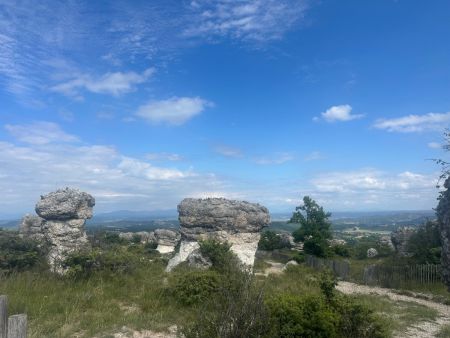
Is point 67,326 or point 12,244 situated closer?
point 67,326

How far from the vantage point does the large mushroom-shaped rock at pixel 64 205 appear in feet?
63.3

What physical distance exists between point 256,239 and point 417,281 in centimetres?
836

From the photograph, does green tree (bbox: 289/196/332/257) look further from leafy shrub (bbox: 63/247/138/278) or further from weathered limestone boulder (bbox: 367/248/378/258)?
leafy shrub (bbox: 63/247/138/278)

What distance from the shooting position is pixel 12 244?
48.4ft

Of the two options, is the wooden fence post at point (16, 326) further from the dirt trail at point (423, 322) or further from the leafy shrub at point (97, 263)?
the leafy shrub at point (97, 263)

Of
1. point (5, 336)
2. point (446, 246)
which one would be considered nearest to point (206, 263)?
point (446, 246)

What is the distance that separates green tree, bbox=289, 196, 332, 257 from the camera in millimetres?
28484

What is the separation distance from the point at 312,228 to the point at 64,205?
711 inches

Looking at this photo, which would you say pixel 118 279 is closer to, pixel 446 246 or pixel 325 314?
pixel 325 314

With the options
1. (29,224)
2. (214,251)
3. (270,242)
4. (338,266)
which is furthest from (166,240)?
(214,251)

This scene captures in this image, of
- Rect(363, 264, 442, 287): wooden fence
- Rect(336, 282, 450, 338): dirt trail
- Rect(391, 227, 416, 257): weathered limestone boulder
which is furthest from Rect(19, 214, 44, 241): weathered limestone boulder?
Rect(391, 227, 416, 257): weathered limestone boulder

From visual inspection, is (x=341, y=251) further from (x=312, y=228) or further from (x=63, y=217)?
(x=63, y=217)

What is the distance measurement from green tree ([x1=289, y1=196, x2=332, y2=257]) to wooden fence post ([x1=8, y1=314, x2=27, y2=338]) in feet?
87.1

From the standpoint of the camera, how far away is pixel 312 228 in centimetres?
2989
